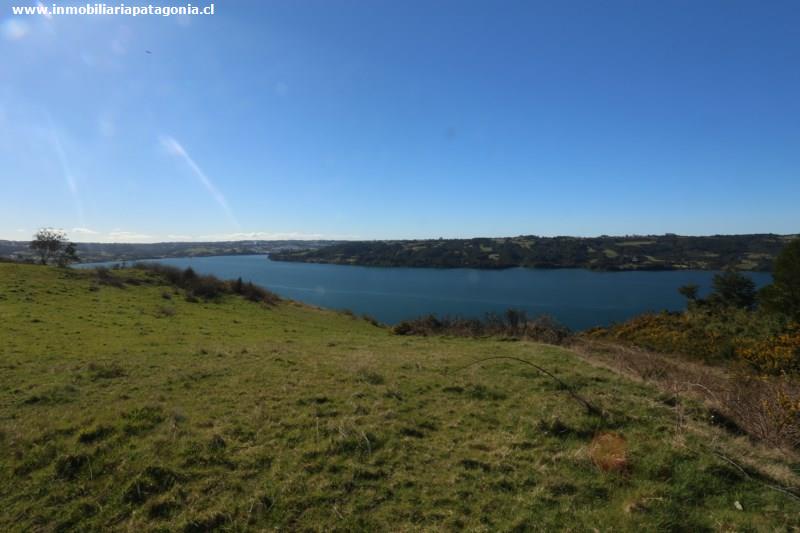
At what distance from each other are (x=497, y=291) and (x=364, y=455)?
8248 cm

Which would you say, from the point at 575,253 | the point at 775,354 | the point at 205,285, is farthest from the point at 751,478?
the point at 575,253

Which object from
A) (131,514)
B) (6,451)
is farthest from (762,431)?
(6,451)

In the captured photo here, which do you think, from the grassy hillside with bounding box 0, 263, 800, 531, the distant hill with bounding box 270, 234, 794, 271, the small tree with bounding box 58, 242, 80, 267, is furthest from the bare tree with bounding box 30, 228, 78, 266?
the distant hill with bounding box 270, 234, 794, 271

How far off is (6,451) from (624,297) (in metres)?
84.2

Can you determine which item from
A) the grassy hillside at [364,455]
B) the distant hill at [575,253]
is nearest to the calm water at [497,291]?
the distant hill at [575,253]

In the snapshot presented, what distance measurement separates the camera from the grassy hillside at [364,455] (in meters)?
4.05

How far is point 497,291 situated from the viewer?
278ft

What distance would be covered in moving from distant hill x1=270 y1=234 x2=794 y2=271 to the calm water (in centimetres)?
769

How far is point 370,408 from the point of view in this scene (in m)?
6.87

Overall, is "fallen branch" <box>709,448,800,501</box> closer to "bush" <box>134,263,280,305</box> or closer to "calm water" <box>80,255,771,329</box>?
"bush" <box>134,263,280,305</box>

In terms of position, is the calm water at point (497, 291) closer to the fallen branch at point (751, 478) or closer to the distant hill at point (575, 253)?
the distant hill at point (575, 253)

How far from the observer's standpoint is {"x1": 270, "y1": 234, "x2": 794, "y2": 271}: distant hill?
4274 inches

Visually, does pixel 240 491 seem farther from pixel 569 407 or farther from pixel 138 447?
pixel 569 407

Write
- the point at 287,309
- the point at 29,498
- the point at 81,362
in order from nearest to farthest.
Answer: the point at 29,498 → the point at 81,362 → the point at 287,309
